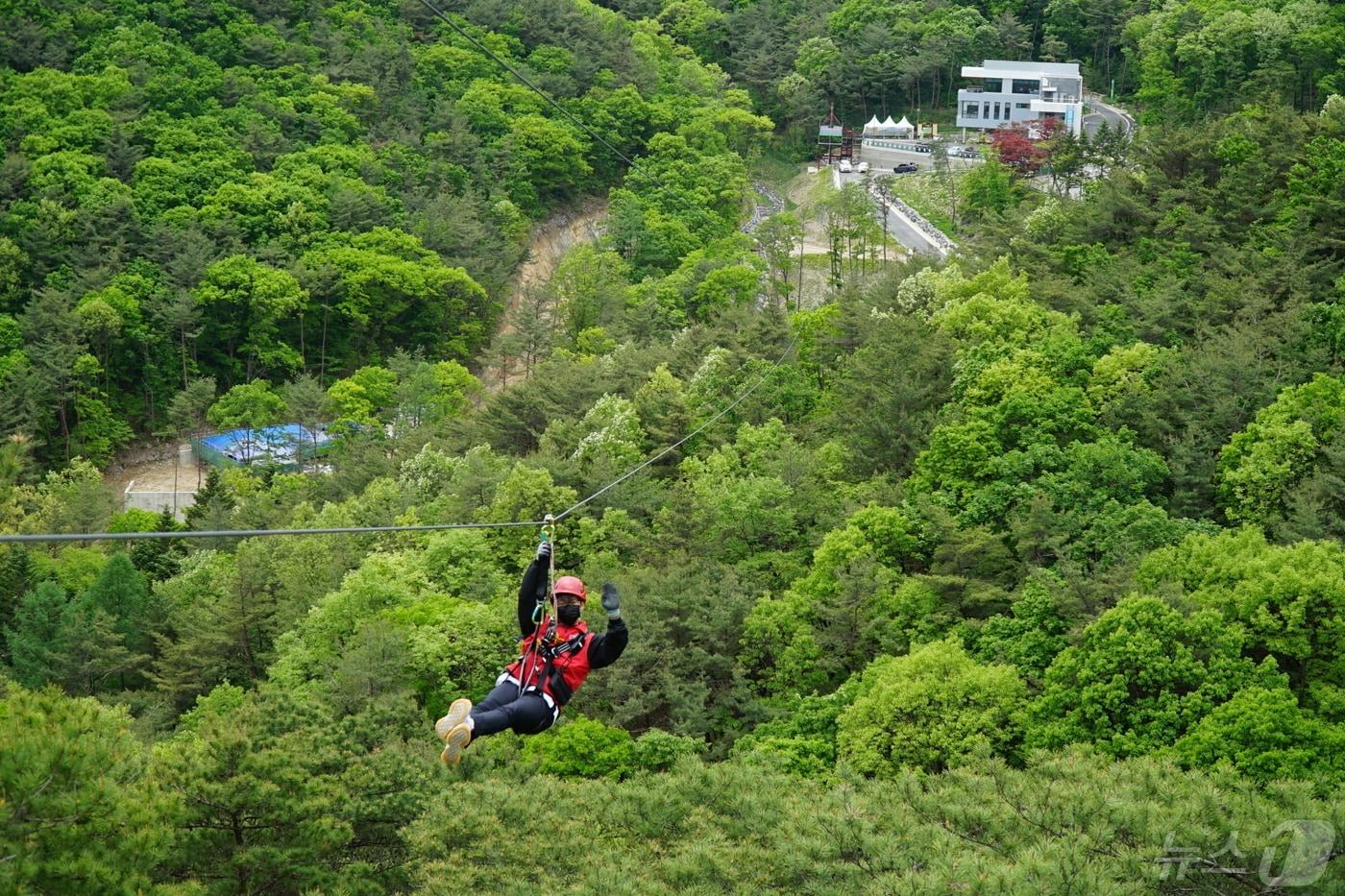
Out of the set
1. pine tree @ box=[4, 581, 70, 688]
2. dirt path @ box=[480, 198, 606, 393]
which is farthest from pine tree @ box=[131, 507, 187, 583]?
dirt path @ box=[480, 198, 606, 393]

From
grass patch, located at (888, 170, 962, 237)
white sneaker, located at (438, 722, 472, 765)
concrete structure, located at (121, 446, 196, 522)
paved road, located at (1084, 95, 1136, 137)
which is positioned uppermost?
white sneaker, located at (438, 722, 472, 765)

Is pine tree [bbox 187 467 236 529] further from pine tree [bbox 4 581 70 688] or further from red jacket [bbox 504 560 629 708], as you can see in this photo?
red jacket [bbox 504 560 629 708]

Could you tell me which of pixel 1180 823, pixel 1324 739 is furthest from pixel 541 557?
pixel 1324 739

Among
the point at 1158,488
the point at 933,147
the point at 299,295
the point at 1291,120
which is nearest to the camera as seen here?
the point at 1158,488

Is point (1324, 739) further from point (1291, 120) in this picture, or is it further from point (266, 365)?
point (266, 365)

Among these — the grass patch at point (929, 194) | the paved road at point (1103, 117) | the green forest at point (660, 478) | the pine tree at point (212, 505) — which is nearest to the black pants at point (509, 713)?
the green forest at point (660, 478)

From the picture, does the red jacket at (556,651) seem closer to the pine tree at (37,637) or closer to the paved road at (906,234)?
the pine tree at (37,637)
